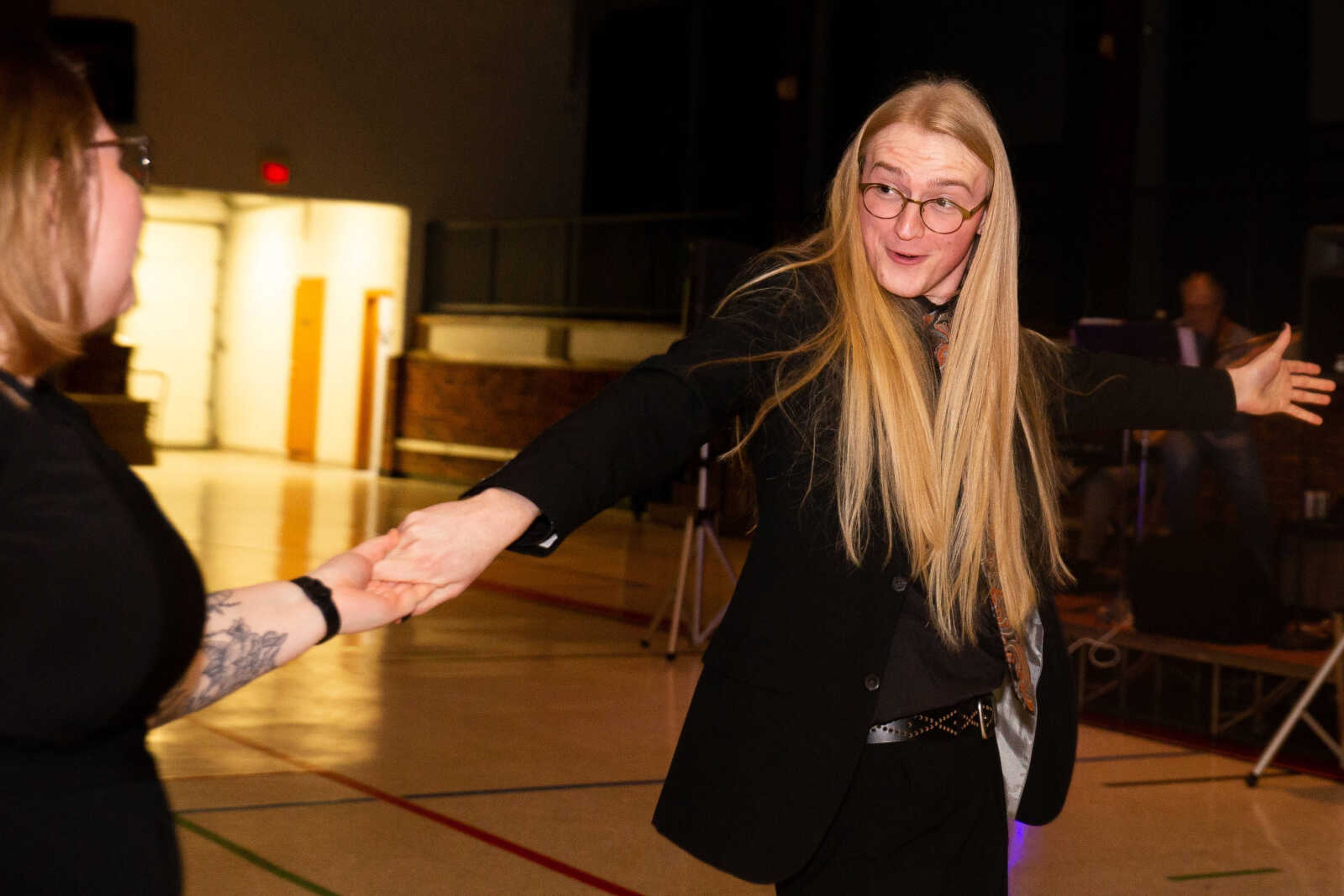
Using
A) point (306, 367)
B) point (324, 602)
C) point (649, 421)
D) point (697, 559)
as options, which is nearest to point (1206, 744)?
point (697, 559)

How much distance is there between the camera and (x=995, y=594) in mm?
1913

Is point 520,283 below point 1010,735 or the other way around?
the other way around

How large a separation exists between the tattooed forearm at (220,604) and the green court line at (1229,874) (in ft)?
10.7

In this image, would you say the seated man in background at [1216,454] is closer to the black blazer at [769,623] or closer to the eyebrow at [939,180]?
the eyebrow at [939,180]

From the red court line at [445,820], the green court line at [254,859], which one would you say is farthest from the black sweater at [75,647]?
the red court line at [445,820]

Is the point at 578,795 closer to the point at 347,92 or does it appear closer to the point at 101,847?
the point at 101,847

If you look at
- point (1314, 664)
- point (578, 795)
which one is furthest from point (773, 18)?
point (578, 795)

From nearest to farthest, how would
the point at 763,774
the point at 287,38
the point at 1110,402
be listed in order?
the point at 763,774 → the point at 1110,402 → the point at 287,38

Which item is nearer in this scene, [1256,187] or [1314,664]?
[1314,664]

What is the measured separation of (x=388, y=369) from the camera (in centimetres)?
1758

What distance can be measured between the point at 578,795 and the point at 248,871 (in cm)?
119

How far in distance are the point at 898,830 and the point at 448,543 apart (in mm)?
697

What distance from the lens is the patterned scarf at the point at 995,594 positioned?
1911 mm

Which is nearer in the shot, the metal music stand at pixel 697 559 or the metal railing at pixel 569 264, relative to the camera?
the metal music stand at pixel 697 559
